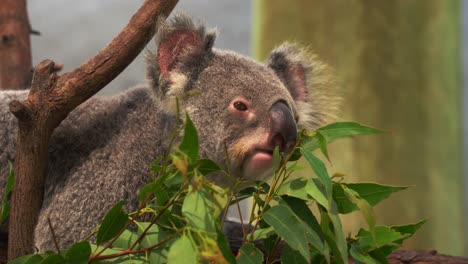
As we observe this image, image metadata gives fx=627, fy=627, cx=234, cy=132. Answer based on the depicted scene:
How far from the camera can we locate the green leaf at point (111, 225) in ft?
4.32

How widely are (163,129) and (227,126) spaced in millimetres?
227

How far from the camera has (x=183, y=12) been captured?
1.90 metres

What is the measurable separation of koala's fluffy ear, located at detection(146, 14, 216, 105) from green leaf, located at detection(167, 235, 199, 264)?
0.75m

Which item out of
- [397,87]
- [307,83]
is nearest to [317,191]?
[307,83]

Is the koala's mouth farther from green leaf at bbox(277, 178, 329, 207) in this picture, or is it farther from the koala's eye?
green leaf at bbox(277, 178, 329, 207)

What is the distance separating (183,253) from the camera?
113 centimetres

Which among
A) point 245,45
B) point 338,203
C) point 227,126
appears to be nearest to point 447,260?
point 338,203

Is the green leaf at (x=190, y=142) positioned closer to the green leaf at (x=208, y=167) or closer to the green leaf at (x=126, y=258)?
the green leaf at (x=208, y=167)

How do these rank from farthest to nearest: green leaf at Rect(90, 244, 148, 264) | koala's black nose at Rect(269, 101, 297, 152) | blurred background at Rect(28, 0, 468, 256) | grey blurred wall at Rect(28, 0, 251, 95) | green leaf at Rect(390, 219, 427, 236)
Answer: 1. grey blurred wall at Rect(28, 0, 251, 95)
2. blurred background at Rect(28, 0, 468, 256)
3. koala's black nose at Rect(269, 101, 297, 152)
4. green leaf at Rect(390, 219, 427, 236)
5. green leaf at Rect(90, 244, 148, 264)

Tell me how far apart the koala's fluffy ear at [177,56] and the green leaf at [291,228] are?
2.16 feet

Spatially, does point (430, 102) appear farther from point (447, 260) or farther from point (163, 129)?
point (163, 129)

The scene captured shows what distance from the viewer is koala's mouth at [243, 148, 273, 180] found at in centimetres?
166

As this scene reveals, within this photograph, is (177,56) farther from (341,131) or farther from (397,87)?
(397,87)

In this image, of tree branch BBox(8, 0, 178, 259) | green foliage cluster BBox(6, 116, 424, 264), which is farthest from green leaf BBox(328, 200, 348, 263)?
tree branch BBox(8, 0, 178, 259)
